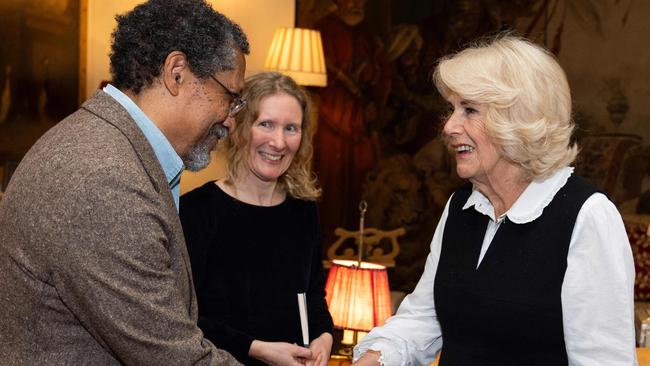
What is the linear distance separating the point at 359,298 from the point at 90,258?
2.24 m

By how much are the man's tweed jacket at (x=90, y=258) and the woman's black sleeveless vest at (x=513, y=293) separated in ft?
2.69

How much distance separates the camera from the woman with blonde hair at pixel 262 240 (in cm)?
281

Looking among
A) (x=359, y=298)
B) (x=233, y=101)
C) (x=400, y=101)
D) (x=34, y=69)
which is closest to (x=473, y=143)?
(x=233, y=101)

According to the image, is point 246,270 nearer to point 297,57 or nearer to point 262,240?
point 262,240

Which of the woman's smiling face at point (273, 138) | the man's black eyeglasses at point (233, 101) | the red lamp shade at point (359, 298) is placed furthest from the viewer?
the red lamp shade at point (359, 298)

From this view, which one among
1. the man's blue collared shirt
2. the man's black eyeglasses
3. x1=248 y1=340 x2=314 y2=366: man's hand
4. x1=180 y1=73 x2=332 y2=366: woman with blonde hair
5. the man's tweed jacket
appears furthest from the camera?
x1=180 y1=73 x2=332 y2=366: woman with blonde hair

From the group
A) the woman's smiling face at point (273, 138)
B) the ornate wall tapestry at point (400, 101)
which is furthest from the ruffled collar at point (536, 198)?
the ornate wall tapestry at point (400, 101)

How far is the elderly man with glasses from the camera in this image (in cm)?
158

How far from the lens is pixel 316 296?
3057mm

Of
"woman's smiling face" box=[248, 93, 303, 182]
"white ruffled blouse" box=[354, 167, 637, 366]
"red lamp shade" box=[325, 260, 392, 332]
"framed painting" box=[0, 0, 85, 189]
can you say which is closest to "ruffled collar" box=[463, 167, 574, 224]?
"white ruffled blouse" box=[354, 167, 637, 366]

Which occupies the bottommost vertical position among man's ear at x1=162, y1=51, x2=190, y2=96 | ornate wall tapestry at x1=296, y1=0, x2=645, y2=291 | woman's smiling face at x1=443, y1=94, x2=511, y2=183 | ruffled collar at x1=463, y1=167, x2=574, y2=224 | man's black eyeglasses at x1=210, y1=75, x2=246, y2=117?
ornate wall tapestry at x1=296, y1=0, x2=645, y2=291

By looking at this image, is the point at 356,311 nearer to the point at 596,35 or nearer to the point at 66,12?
the point at 66,12

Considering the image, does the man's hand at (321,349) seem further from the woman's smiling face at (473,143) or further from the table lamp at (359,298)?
the woman's smiling face at (473,143)

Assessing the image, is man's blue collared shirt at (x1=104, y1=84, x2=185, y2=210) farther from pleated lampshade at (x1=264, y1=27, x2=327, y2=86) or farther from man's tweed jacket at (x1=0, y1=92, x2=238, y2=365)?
pleated lampshade at (x1=264, y1=27, x2=327, y2=86)
